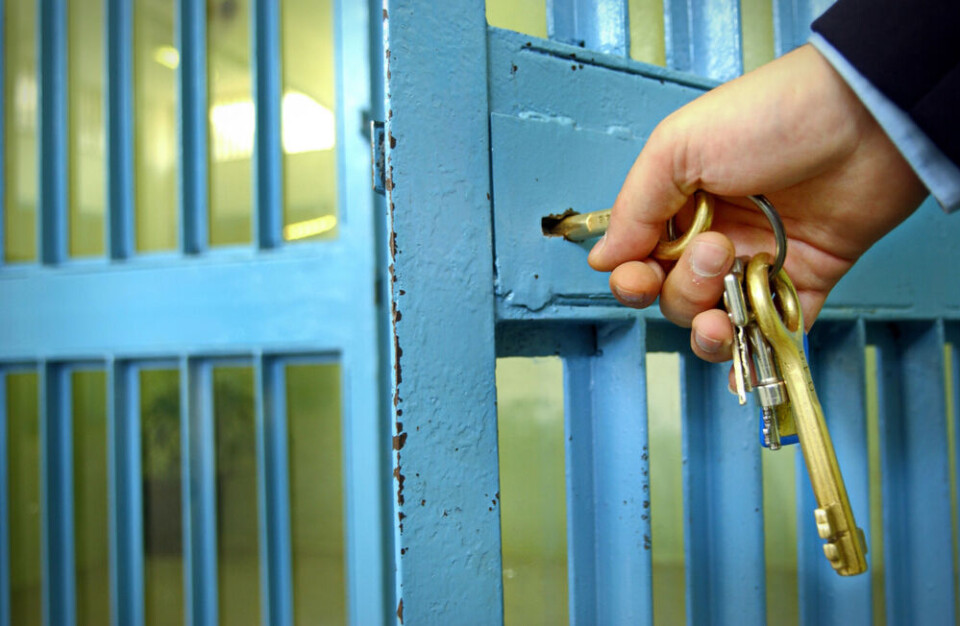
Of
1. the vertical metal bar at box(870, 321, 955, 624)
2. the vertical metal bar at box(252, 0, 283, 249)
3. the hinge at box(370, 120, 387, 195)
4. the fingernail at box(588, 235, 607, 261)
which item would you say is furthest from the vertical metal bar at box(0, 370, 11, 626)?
the vertical metal bar at box(870, 321, 955, 624)

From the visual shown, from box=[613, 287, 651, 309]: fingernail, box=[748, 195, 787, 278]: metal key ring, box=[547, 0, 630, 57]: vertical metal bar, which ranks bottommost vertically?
box=[613, 287, 651, 309]: fingernail

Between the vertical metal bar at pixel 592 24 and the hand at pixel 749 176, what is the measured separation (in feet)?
0.63

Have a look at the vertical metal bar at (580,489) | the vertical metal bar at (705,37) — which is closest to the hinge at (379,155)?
the vertical metal bar at (580,489)

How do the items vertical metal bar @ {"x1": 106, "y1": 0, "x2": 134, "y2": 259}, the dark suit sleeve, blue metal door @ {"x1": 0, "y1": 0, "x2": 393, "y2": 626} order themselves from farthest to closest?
1. vertical metal bar @ {"x1": 106, "y1": 0, "x2": 134, "y2": 259}
2. blue metal door @ {"x1": 0, "y1": 0, "x2": 393, "y2": 626}
3. the dark suit sleeve

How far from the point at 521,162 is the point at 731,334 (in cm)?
20

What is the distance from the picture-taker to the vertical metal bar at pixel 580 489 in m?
0.55

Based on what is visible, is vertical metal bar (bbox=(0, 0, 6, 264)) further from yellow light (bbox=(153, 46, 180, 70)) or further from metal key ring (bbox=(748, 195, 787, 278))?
metal key ring (bbox=(748, 195, 787, 278))

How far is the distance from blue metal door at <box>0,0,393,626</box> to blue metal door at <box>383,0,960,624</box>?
0.57m

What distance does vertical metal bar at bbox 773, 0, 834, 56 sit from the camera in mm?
699

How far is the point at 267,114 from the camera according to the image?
1.13m

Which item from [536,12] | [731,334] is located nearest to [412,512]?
[731,334]

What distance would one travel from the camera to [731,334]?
42 centimetres

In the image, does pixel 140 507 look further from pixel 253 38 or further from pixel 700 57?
pixel 700 57

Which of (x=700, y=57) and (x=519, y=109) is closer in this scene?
(x=519, y=109)
